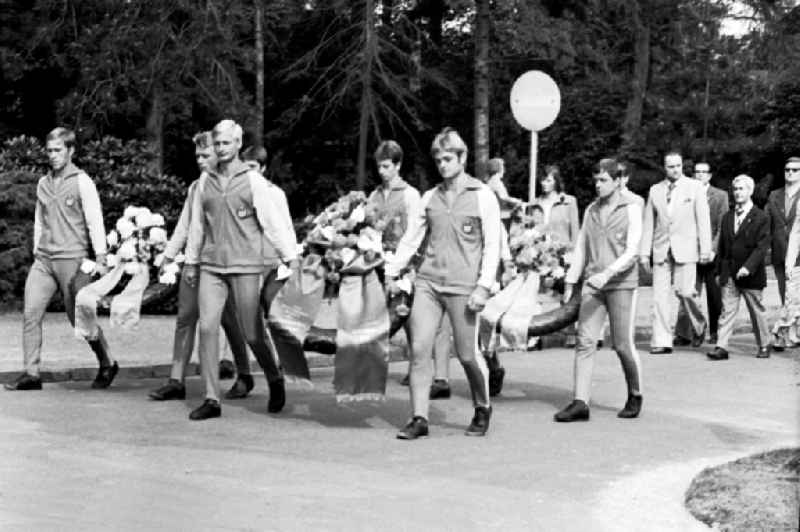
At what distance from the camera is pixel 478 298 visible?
1014 centimetres

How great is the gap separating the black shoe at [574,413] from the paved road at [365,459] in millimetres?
144

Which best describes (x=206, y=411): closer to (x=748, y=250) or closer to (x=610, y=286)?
(x=610, y=286)

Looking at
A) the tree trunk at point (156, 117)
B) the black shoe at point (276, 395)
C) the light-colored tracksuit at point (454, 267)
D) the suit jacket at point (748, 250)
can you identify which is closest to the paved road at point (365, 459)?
the black shoe at point (276, 395)

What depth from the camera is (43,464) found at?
883 centimetres

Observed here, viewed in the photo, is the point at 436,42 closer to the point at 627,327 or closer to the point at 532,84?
the point at 532,84

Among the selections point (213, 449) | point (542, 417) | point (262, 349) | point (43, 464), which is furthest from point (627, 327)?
point (43, 464)

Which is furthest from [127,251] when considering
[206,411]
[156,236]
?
[206,411]

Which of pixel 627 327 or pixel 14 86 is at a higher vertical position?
pixel 14 86

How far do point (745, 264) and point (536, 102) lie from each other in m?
4.28

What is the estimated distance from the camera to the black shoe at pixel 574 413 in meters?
11.2

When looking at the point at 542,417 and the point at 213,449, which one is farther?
the point at 542,417

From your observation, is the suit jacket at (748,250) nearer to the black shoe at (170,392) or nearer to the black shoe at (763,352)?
the black shoe at (763,352)

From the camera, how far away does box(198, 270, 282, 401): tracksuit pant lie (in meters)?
10.9

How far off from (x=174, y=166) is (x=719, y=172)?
14002 mm
